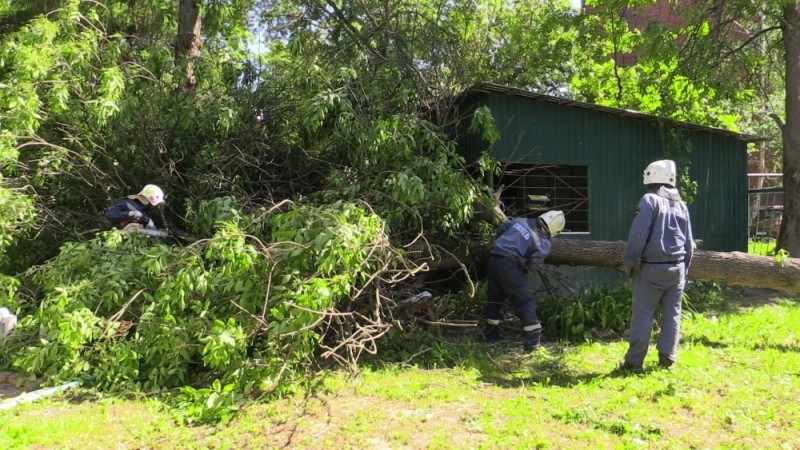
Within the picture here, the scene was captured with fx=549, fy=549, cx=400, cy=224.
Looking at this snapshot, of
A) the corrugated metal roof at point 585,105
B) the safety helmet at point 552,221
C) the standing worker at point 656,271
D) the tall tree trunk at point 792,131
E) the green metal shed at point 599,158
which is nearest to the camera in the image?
the standing worker at point 656,271

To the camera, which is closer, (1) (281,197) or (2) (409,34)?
(1) (281,197)

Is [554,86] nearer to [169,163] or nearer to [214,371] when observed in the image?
[169,163]

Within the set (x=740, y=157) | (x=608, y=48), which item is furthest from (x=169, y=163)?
(x=608, y=48)

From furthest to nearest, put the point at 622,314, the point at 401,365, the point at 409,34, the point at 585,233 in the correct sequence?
1. the point at 585,233
2. the point at 409,34
3. the point at 622,314
4. the point at 401,365

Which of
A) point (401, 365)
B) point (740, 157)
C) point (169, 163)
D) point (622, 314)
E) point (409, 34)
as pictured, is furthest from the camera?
point (740, 157)

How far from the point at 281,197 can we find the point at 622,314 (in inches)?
168

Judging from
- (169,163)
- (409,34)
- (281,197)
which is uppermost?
(409,34)

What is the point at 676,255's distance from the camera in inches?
189

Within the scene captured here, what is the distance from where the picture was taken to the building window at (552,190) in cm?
859

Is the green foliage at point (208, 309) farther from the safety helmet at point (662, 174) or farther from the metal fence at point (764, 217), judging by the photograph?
the metal fence at point (764, 217)

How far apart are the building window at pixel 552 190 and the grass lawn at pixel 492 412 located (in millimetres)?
3662

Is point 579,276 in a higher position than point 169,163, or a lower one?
lower

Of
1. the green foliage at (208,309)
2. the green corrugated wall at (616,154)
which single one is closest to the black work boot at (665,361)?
the green foliage at (208,309)

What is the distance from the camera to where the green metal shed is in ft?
27.1
